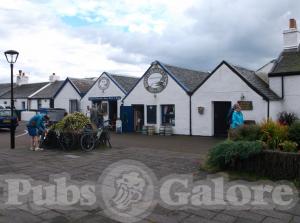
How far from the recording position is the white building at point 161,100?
21.5 metres

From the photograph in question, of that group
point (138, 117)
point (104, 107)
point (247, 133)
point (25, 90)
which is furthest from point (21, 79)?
point (247, 133)

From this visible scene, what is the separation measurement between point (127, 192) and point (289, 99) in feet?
45.9

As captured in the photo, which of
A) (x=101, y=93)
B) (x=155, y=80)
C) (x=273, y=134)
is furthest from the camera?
(x=101, y=93)

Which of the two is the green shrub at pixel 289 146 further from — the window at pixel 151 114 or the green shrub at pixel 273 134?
the window at pixel 151 114

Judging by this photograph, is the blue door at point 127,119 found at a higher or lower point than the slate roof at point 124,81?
lower

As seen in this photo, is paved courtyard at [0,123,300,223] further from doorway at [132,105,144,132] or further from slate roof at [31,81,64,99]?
slate roof at [31,81,64,99]

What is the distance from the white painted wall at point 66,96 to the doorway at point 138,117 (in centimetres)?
726

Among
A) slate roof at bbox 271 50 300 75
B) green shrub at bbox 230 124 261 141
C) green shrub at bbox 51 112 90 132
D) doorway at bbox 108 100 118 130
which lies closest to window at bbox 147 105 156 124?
doorway at bbox 108 100 118 130

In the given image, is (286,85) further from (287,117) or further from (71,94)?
(71,94)

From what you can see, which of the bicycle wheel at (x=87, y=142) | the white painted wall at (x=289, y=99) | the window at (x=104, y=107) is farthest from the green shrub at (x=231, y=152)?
the window at (x=104, y=107)

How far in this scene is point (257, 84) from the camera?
1909 centimetres

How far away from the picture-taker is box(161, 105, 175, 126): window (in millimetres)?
22172

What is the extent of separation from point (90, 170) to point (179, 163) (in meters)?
2.79

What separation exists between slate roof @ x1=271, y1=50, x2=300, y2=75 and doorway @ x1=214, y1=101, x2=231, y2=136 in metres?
3.30
